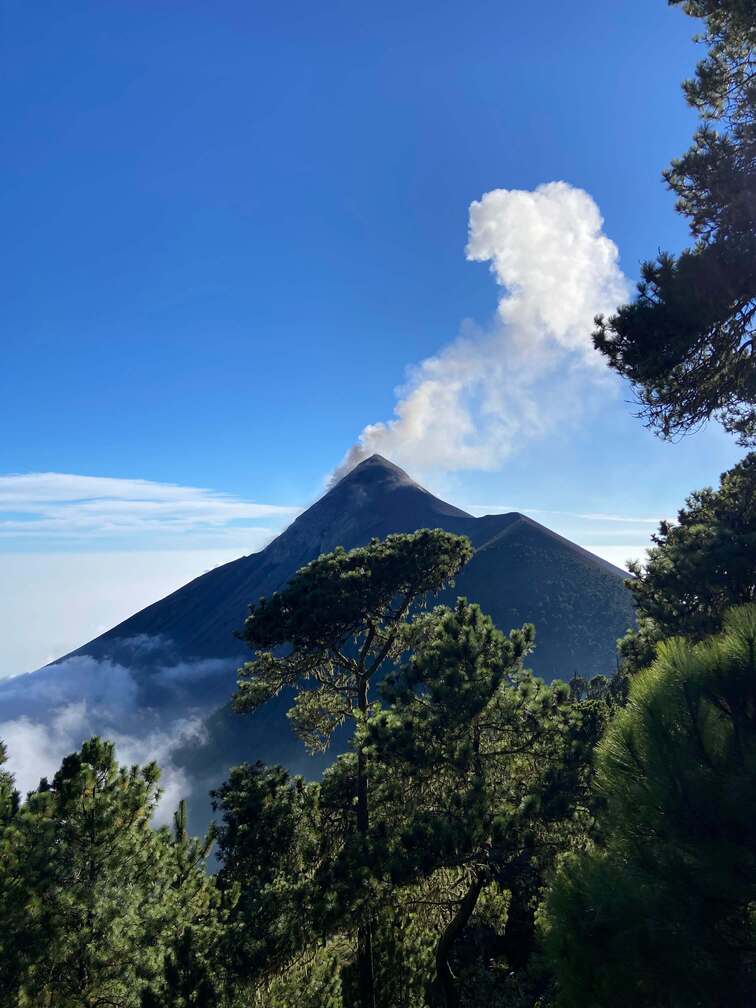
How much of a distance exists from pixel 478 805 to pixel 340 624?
6808mm

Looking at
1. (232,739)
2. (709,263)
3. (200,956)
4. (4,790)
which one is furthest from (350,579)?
(232,739)

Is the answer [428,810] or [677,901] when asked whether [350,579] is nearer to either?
[428,810]

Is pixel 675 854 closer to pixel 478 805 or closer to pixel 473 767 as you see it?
pixel 478 805

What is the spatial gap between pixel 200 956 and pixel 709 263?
15.9m

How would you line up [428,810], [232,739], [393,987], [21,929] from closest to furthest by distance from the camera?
[21,929] → [428,810] → [393,987] → [232,739]

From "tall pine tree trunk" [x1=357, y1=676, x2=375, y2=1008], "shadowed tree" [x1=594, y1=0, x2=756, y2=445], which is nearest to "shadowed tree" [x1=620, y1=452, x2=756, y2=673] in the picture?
"shadowed tree" [x1=594, y1=0, x2=756, y2=445]

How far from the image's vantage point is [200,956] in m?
9.17

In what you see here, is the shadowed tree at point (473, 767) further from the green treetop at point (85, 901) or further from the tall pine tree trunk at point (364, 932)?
the green treetop at point (85, 901)

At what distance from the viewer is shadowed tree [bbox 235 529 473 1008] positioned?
16000 mm

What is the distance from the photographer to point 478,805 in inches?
449

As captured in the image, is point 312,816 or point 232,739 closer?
point 312,816

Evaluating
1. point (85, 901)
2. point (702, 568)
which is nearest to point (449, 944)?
point (85, 901)

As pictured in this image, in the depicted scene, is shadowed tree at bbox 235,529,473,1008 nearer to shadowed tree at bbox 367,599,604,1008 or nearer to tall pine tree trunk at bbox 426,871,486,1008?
shadowed tree at bbox 367,599,604,1008

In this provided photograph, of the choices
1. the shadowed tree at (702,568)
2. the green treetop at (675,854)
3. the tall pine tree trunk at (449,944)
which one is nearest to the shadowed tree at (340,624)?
the tall pine tree trunk at (449,944)
